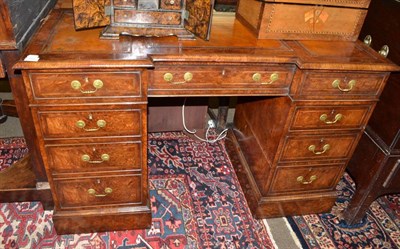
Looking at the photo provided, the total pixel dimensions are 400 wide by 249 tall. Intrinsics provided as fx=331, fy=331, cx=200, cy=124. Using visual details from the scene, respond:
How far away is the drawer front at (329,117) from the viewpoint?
1.76 metres

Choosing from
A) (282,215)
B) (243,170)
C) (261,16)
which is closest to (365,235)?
(282,215)

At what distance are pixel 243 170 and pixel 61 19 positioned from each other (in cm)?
151

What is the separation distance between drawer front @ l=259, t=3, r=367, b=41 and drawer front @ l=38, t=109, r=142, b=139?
0.83m

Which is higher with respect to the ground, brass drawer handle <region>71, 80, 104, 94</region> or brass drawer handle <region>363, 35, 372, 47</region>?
brass drawer handle <region>363, 35, 372, 47</region>

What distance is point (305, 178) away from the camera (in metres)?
2.05

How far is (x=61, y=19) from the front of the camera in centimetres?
178

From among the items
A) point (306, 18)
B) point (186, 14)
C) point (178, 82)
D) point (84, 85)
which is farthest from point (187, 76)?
point (306, 18)

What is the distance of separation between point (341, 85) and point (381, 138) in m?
0.52

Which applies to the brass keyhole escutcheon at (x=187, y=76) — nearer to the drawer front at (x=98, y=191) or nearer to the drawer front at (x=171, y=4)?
the drawer front at (x=171, y=4)

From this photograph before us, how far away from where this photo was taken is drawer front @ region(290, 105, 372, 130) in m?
1.76

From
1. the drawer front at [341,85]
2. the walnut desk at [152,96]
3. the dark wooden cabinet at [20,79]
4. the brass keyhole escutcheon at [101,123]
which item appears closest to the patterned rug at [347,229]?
the walnut desk at [152,96]

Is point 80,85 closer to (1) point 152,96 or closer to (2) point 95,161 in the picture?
(1) point 152,96

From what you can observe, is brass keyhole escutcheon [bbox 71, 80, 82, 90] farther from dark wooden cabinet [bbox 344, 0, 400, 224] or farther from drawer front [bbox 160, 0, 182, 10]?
dark wooden cabinet [bbox 344, 0, 400, 224]

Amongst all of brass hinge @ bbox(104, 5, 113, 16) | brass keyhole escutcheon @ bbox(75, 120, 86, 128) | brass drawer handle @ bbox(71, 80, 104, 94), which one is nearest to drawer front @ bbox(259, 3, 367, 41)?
brass hinge @ bbox(104, 5, 113, 16)
